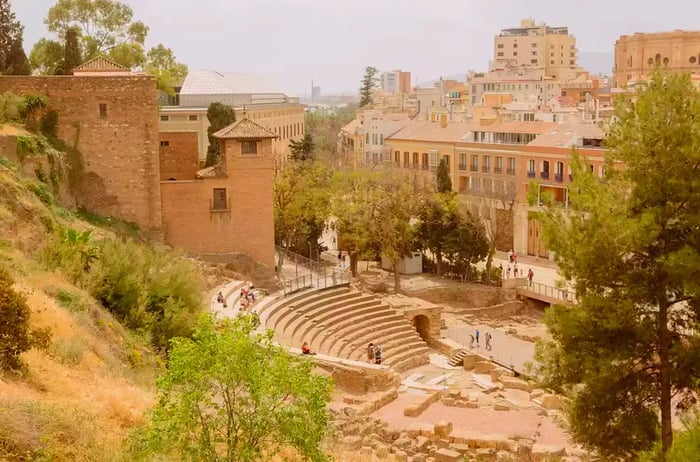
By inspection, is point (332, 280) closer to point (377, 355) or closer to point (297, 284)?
point (297, 284)

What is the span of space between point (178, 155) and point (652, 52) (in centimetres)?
9121

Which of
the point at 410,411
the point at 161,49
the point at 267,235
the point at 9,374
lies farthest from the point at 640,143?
the point at 161,49

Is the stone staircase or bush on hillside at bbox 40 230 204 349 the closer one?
bush on hillside at bbox 40 230 204 349

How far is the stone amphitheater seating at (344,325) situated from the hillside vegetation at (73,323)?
648 cm

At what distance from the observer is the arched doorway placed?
36.1 m

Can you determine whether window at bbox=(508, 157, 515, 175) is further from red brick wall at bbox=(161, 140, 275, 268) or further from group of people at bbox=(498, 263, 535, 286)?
red brick wall at bbox=(161, 140, 275, 268)

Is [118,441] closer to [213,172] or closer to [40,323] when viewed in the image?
[40,323]

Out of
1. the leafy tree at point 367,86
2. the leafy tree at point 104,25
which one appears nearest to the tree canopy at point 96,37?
the leafy tree at point 104,25

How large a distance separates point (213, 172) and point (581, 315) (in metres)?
22.5

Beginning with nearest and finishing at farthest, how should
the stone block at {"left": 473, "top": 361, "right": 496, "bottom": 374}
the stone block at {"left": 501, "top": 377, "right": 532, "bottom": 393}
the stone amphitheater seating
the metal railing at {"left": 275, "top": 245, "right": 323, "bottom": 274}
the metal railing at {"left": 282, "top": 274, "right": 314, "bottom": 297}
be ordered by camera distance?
the stone block at {"left": 501, "top": 377, "right": 532, "bottom": 393} → the stone amphitheater seating → the stone block at {"left": 473, "top": 361, "right": 496, "bottom": 374} → the metal railing at {"left": 282, "top": 274, "right": 314, "bottom": 297} → the metal railing at {"left": 275, "top": 245, "right": 323, "bottom": 274}

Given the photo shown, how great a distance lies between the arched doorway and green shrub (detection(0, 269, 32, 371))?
24.3 meters

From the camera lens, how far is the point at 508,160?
53.8 metres

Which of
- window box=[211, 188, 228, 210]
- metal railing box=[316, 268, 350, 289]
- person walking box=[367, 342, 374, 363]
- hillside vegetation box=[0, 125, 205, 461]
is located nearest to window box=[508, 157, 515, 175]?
metal railing box=[316, 268, 350, 289]

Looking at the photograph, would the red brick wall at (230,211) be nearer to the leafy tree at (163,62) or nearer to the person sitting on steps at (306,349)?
the person sitting on steps at (306,349)
